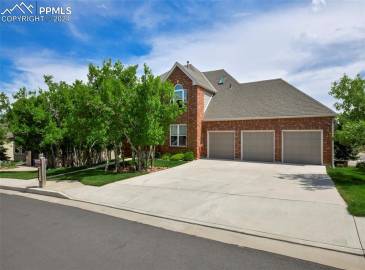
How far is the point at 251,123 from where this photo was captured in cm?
2114

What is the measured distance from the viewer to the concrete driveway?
6.17 metres

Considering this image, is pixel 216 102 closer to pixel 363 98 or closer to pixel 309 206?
pixel 363 98

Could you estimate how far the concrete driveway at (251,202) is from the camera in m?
6.17

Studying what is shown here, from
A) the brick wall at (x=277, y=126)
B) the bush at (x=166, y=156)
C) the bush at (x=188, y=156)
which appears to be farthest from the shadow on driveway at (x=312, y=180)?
the bush at (x=166, y=156)

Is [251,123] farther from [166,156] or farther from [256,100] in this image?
[166,156]

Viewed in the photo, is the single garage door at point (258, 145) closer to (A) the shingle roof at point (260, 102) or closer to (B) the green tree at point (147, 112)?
(A) the shingle roof at point (260, 102)

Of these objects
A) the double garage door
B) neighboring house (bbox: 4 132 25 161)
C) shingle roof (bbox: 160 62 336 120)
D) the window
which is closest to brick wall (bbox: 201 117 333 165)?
the double garage door

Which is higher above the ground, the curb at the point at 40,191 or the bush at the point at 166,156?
the bush at the point at 166,156

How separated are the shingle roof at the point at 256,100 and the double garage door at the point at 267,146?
1420 mm

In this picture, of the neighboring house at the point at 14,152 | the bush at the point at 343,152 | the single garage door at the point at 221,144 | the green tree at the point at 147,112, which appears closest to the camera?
the green tree at the point at 147,112

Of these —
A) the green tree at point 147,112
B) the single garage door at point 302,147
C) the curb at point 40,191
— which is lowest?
the curb at point 40,191

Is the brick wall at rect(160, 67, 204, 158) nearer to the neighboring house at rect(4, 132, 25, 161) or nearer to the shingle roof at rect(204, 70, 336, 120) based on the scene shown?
the shingle roof at rect(204, 70, 336, 120)

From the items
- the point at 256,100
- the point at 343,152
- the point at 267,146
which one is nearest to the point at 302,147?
the point at 267,146

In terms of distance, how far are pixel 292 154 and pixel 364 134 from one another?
797 cm
